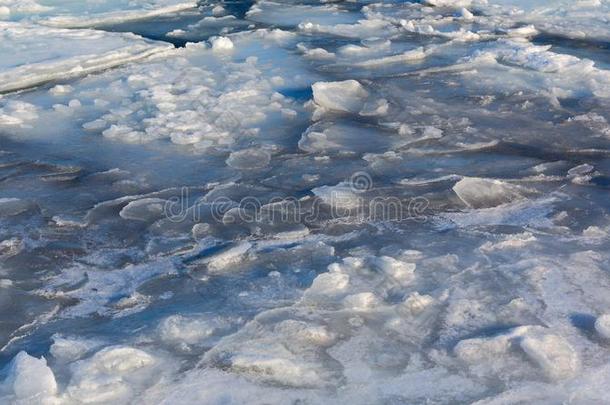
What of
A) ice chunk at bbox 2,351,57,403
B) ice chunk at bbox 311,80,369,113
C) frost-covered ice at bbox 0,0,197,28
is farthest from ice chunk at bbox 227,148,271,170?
frost-covered ice at bbox 0,0,197,28

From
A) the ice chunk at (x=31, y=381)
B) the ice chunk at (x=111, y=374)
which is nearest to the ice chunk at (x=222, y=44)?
the ice chunk at (x=111, y=374)

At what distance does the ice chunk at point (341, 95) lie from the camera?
5.77 metres

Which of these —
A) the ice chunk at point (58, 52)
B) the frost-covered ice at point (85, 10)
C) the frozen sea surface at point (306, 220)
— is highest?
the frost-covered ice at point (85, 10)

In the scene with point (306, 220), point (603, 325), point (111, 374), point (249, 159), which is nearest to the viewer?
point (111, 374)

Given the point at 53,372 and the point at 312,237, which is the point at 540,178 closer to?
the point at 312,237

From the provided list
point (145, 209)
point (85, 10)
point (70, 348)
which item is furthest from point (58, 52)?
point (70, 348)

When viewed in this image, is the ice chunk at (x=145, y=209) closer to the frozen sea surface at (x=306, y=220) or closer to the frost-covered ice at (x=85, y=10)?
the frozen sea surface at (x=306, y=220)

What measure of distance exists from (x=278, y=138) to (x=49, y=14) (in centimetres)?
494

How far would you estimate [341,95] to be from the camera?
5.95m

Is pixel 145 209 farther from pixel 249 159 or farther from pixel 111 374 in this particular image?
pixel 111 374

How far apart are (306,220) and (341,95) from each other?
198cm

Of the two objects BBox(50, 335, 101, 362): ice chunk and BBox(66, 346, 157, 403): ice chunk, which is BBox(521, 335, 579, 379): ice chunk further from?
BBox(50, 335, 101, 362): ice chunk

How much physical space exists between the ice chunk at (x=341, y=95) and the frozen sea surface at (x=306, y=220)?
0.02 meters

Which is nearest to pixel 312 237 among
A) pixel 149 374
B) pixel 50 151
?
pixel 149 374
